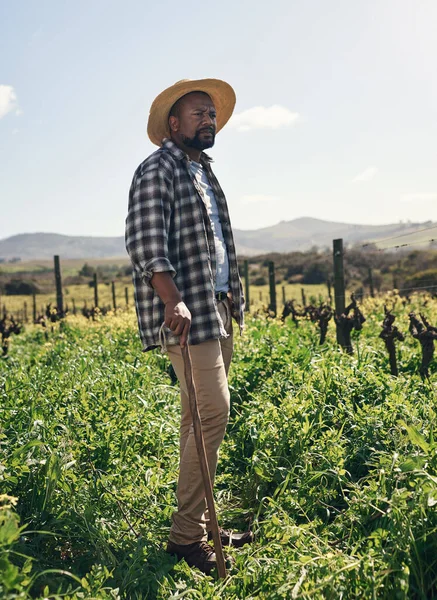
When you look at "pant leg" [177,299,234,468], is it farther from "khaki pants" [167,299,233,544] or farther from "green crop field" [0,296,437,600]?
"green crop field" [0,296,437,600]

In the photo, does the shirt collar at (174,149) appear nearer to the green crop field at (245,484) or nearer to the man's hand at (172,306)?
the man's hand at (172,306)

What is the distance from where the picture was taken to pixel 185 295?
3279mm

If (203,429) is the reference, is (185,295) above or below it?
above

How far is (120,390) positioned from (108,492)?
5.68ft

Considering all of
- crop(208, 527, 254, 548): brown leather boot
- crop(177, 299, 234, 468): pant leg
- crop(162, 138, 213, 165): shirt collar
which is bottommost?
crop(208, 527, 254, 548): brown leather boot

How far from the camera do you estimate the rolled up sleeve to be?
3.13 m

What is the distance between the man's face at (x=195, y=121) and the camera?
3.55 meters

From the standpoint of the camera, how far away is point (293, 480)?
153 inches

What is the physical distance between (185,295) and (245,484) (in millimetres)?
1734

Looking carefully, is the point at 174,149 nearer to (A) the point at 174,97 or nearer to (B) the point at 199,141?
(B) the point at 199,141

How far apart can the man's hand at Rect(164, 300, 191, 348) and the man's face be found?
1.10 metres

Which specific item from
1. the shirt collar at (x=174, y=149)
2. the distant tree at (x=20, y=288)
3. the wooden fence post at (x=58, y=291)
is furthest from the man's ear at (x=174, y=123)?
the distant tree at (x=20, y=288)

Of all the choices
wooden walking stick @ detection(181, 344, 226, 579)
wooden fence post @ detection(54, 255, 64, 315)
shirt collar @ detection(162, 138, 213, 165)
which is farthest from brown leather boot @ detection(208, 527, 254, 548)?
wooden fence post @ detection(54, 255, 64, 315)

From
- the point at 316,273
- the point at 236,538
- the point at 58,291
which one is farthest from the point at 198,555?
the point at 316,273
